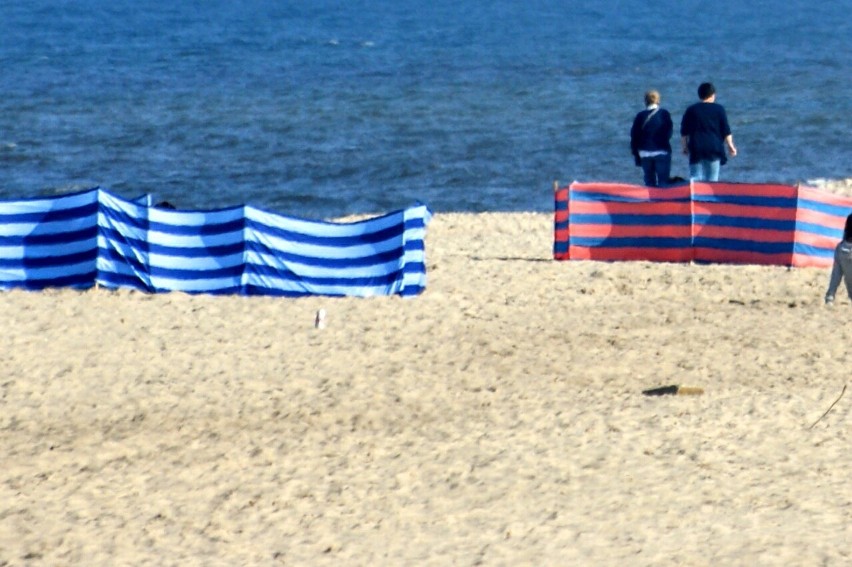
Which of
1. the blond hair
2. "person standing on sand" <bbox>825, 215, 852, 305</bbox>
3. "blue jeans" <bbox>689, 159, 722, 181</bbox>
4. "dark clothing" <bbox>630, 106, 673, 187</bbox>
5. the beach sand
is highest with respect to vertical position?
the blond hair

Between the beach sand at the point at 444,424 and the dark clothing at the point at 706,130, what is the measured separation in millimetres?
1518

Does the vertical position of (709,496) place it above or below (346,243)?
below

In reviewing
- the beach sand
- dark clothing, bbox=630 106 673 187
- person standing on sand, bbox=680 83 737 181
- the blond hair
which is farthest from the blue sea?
the beach sand

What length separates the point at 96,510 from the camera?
39.6 feet

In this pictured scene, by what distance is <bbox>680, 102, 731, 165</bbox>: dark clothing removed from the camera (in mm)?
19484

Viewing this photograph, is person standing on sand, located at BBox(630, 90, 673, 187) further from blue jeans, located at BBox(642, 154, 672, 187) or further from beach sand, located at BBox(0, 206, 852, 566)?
beach sand, located at BBox(0, 206, 852, 566)

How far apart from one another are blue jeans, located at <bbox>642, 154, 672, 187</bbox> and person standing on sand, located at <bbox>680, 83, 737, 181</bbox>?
33cm

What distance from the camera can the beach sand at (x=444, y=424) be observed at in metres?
11.3

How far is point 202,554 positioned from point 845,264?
327 inches

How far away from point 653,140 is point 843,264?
387cm

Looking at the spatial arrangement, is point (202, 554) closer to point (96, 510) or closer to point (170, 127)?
point (96, 510)

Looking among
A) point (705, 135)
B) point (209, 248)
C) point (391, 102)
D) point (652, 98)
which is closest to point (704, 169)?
point (705, 135)

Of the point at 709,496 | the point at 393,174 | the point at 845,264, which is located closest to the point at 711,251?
the point at 845,264

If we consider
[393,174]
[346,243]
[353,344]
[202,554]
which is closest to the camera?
[202,554]
